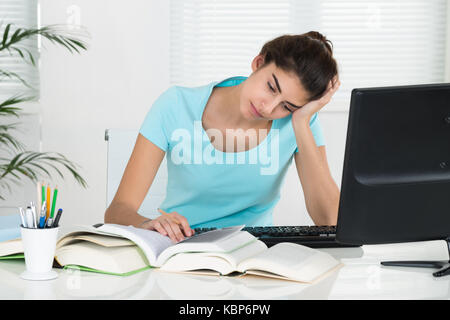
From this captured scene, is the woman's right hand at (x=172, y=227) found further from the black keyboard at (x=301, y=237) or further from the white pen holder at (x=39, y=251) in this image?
the white pen holder at (x=39, y=251)

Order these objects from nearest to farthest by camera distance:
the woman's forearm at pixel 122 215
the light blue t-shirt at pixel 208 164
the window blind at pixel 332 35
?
1. the woman's forearm at pixel 122 215
2. the light blue t-shirt at pixel 208 164
3. the window blind at pixel 332 35

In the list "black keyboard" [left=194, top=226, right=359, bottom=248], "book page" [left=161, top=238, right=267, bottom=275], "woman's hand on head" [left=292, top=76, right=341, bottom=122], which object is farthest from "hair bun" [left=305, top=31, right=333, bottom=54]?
"book page" [left=161, top=238, right=267, bottom=275]

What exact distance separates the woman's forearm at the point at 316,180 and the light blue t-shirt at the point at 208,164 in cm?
8

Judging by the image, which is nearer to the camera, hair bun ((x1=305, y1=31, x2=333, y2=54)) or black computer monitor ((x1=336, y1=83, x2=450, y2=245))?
black computer monitor ((x1=336, y1=83, x2=450, y2=245))

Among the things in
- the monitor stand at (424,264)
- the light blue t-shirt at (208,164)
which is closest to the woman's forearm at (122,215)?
the light blue t-shirt at (208,164)

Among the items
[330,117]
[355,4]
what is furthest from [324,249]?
[355,4]

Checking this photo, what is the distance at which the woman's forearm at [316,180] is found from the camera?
1743mm

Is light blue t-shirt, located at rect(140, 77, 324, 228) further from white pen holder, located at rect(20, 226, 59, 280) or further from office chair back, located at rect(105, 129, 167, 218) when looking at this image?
white pen holder, located at rect(20, 226, 59, 280)

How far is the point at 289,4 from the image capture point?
326 centimetres

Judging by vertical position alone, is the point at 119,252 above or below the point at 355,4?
below

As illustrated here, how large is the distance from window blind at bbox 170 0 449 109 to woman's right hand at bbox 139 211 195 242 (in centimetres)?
211

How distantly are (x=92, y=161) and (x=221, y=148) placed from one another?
61.2 inches

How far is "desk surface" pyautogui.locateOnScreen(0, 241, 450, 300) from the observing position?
85 centimetres
